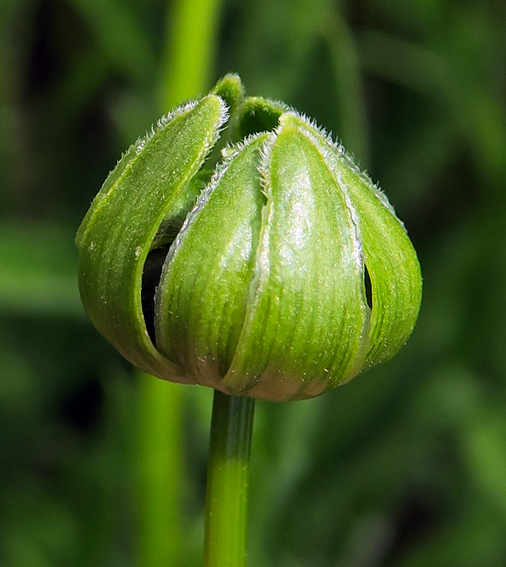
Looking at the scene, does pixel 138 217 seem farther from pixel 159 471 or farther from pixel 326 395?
pixel 326 395

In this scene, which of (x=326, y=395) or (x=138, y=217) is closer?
(x=138, y=217)

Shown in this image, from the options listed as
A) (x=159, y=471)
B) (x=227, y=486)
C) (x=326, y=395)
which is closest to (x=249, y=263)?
(x=227, y=486)

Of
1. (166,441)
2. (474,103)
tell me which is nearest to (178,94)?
(166,441)

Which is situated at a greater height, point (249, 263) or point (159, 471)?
point (249, 263)

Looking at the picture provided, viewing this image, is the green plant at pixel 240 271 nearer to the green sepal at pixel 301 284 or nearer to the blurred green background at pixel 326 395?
the green sepal at pixel 301 284

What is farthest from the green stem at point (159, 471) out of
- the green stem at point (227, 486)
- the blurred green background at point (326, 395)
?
the green stem at point (227, 486)

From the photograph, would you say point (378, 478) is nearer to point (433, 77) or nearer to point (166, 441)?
point (166, 441)
